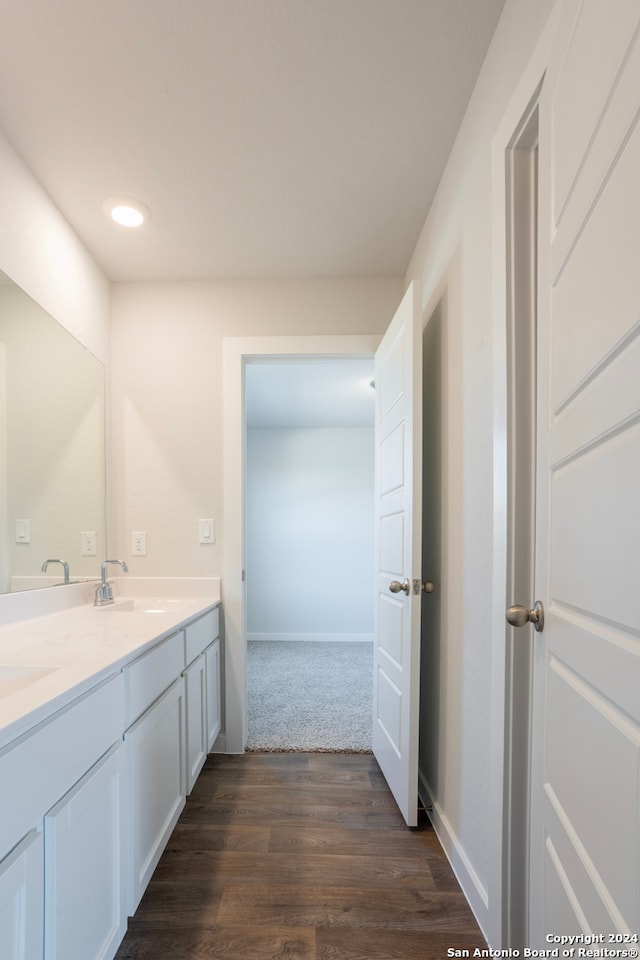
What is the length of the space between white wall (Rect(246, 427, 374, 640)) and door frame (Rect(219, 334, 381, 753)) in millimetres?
2552

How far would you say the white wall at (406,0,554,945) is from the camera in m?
1.15

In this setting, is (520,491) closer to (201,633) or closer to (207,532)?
(201,633)

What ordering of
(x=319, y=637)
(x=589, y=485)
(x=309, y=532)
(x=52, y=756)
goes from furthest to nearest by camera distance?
1. (x=309, y=532)
2. (x=319, y=637)
3. (x=52, y=756)
4. (x=589, y=485)

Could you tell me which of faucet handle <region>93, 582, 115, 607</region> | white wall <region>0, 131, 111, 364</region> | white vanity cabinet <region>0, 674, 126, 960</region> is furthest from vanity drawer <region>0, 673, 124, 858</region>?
white wall <region>0, 131, 111, 364</region>

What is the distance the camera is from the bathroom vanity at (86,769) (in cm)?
74

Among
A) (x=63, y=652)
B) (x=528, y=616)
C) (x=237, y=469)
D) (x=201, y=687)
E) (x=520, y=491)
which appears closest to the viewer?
(x=528, y=616)

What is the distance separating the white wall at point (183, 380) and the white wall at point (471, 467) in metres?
0.78

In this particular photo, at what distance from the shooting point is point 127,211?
184 centimetres

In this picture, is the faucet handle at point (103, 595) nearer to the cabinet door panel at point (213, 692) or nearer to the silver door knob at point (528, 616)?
the cabinet door panel at point (213, 692)

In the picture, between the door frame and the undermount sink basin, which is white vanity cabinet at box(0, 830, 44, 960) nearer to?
the undermount sink basin

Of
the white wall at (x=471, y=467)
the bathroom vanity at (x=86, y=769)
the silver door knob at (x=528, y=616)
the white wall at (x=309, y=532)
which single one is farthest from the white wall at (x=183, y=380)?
the white wall at (x=309, y=532)

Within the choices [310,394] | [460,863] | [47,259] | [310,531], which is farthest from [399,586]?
[310,531]

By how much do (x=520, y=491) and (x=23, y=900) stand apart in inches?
46.8

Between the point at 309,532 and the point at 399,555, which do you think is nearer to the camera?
the point at 399,555
